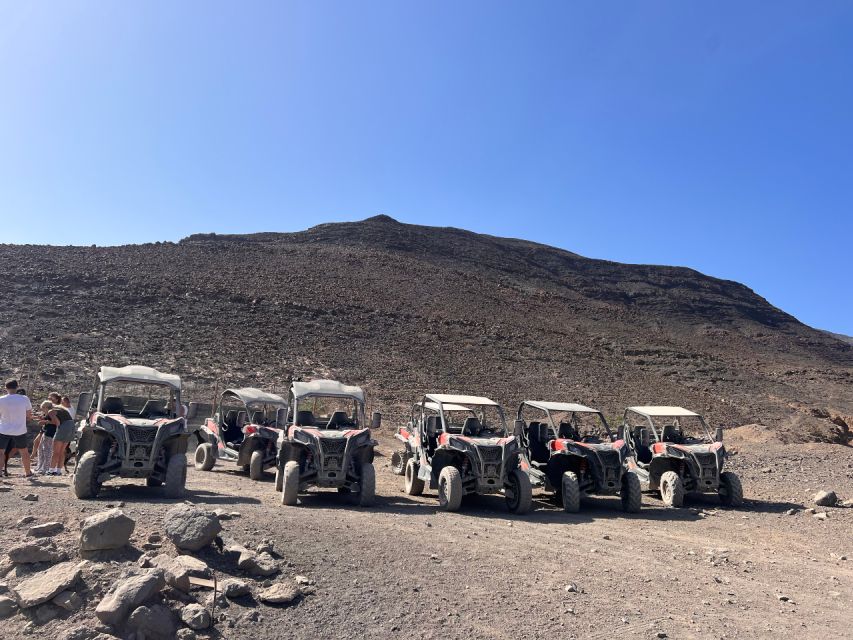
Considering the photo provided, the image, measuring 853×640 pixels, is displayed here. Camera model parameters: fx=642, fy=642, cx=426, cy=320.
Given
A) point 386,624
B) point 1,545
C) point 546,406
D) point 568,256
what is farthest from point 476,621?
point 568,256

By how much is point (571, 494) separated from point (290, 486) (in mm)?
4771

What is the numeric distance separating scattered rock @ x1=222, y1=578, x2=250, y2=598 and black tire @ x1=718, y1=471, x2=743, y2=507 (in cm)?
1013

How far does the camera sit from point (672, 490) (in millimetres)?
12180

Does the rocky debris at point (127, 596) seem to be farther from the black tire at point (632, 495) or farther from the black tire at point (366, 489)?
the black tire at point (632, 495)

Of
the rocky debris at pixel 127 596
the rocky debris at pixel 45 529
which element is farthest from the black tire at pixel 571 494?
the rocky debris at pixel 45 529

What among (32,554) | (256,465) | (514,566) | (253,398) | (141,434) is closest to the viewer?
(32,554)

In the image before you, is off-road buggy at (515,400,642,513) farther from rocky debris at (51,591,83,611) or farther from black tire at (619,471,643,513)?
rocky debris at (51,591,83,611)

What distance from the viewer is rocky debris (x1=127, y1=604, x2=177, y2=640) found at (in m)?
4.59

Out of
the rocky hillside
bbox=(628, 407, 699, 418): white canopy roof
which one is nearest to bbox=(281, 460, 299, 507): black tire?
bbox=(628, 407, 699, 418): white canopy roof

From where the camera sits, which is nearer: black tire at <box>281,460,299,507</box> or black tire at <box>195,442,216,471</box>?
black tire at <box>281,460,299,507</box>

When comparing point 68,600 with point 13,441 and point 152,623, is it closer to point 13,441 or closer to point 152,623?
→ point 152,623

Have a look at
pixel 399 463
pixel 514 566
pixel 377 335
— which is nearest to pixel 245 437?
pixel 399 463

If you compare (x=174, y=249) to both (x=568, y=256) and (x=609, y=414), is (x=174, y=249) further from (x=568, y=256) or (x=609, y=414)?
(x=568, y=256)

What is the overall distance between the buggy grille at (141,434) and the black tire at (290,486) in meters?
2.07
